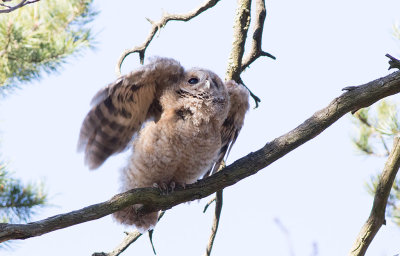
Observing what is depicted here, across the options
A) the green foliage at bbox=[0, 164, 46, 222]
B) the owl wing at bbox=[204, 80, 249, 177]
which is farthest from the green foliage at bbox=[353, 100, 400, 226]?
the green foliage at bbox=[0, 164, 46, 222]

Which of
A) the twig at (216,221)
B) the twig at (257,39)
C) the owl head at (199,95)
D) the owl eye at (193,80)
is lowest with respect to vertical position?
the twig at (216,221)

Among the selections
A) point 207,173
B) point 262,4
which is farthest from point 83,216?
point 262,4

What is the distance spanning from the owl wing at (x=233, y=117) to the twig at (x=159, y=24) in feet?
1.77

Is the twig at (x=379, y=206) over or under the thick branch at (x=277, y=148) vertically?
under

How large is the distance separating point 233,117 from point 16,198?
1821 mm

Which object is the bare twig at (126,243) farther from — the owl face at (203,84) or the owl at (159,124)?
Result: the owl face at (203,84)

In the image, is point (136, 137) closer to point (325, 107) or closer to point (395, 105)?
point (325, 107)

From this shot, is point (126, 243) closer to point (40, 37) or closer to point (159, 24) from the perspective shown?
point (159, 24)

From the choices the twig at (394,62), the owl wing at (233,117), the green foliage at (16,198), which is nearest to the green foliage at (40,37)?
the green foliage at (16,198)

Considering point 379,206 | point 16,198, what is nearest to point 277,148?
point 379,206

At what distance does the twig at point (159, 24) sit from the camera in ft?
11.1

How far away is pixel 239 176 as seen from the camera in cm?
277

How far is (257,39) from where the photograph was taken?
136 inches

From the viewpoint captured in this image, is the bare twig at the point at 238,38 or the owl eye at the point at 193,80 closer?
the bare twig at the point at 238,38
